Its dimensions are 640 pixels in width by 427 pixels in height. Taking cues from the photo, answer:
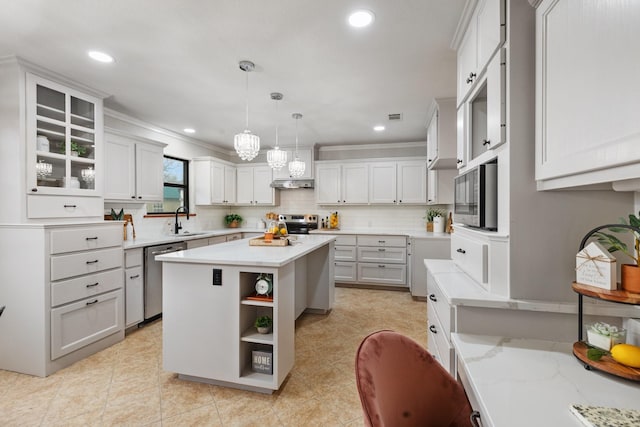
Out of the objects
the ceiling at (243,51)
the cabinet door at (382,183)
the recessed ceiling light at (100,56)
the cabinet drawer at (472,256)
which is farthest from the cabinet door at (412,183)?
the recessed ceiling light at (100,56)

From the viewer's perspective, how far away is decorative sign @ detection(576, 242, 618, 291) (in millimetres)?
942

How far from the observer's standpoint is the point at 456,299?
1295 millimetres

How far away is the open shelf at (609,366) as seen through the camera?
0.86 meters

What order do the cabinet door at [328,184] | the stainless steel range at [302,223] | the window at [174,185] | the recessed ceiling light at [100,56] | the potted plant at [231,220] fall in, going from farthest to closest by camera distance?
the potted plant at [231,220], the stainless steel range at [302,223], the cabinet door at [328,184], the window at [174,185], the recessed ceiling light at [100,56]

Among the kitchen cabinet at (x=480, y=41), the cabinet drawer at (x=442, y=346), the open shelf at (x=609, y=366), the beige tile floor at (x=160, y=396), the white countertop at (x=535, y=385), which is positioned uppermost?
the kitchen cabinet at (x=480, y=41)

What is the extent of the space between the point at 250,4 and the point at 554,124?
173cm

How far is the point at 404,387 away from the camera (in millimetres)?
961

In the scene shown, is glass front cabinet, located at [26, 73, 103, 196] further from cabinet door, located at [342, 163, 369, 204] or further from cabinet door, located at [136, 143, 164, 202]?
cabinet door, located at [342, 163, 369, 204]

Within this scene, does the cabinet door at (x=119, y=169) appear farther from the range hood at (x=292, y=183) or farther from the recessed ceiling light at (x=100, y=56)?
the range hood at (x=292, y=183)

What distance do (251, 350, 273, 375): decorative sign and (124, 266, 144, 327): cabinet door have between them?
1785 millimetres

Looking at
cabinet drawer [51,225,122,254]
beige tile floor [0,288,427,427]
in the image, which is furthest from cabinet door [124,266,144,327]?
cabinet drawer [51,225,122,254]

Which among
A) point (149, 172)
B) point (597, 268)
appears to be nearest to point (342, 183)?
point (149, 172)

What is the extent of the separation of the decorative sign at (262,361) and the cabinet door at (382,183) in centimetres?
355

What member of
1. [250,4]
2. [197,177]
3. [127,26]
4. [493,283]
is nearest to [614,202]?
[493,283]
